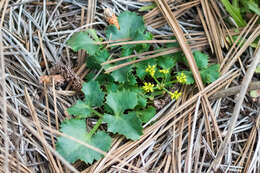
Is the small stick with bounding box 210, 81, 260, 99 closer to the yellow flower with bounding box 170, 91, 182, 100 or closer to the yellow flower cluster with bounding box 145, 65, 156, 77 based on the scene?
the yellow flower with bounding box 170, 91, 182, 100

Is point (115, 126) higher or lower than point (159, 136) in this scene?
higher

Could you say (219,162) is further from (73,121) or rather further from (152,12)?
(152,12)

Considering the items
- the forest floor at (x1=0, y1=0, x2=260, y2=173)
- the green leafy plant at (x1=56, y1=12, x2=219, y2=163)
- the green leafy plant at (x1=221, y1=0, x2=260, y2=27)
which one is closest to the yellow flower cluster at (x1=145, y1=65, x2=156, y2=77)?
the green leafy plant at (x1=56, y1=12, x2=219, y2=163)

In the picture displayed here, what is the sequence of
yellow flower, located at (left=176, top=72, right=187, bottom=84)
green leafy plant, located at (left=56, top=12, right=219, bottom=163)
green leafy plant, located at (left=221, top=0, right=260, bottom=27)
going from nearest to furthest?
1. green leafy plant, located at (left=56, top=12, right=219, bottom=163)
2. yellow flower, located at (left=176, top=72, right=187, bottom=84)
3. green leafy plant, located at (left=221, top=0, right=260, bottom=27)

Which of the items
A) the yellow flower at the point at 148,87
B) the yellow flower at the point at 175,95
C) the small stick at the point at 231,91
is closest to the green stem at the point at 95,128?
the yellow flower at the point at 148,87

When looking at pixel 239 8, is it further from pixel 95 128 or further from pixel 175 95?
pixel 95 128

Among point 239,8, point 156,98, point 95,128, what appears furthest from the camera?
point 239,8

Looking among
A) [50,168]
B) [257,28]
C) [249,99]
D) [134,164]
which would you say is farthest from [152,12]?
[50,168]

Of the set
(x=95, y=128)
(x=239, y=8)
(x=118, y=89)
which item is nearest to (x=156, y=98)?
(x=118, y=89)

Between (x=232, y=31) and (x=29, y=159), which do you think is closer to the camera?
(x=29, y=159)
